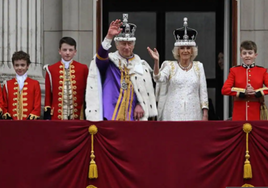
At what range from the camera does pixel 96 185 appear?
10906 millimetres

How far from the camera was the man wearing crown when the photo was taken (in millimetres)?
11758

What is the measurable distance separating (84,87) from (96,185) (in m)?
1.71

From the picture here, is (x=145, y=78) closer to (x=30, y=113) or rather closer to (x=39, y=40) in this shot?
(x=30, y=113)

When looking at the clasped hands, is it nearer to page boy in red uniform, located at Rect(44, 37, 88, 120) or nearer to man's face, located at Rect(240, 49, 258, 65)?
man's face, located at Rect(240, 49, 258, 65)

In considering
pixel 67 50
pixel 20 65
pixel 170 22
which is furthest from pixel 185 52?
pixel 170 22

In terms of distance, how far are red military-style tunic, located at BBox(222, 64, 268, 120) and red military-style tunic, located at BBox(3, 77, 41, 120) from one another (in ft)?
7.71

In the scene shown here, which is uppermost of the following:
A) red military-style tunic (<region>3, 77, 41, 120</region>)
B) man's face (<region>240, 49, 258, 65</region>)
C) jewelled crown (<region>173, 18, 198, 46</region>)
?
jewelled crown (<region>173, 18, 198, 46</region>)

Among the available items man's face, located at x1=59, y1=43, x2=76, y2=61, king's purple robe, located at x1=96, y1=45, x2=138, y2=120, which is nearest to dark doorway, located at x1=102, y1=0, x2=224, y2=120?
man's face, located at x1=59, y1=43, x2=76, y2=61

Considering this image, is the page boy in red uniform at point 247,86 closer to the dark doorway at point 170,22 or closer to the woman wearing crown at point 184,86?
the woman wearing crown at point 184,86

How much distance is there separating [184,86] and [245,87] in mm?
774

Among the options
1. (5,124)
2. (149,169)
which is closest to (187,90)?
(149,169)

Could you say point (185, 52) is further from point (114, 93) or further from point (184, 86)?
point (114, 93)

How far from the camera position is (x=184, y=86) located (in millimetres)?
12141

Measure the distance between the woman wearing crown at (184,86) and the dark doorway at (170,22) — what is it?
3547 millimetres
